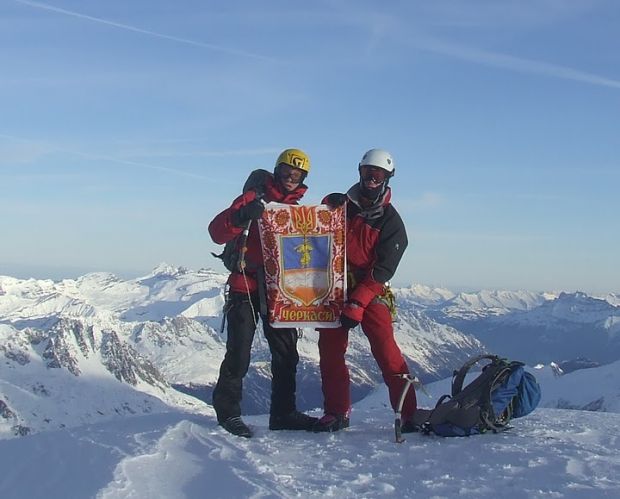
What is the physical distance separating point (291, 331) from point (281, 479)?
11.2 feet

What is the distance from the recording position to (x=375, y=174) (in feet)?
31.9

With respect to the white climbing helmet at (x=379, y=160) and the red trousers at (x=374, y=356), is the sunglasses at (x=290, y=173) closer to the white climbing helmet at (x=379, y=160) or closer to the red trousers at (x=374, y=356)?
the white climbing helmet at (x=379, y=160)

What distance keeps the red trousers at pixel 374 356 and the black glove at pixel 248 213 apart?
6.70 feet

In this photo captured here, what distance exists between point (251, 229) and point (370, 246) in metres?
1.76

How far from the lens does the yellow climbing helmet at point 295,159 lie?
961 centimetres

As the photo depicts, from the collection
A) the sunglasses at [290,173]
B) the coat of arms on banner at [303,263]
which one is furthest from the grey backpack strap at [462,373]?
the sunglasses at [290,173]

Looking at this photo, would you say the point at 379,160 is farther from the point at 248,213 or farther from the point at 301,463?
the point at 301,463

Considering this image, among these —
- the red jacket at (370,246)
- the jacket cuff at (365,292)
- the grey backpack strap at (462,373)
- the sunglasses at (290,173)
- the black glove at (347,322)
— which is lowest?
the grey backpack strap at (462,373)

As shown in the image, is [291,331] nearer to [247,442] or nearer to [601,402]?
[247,442]

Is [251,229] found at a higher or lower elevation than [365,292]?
higher

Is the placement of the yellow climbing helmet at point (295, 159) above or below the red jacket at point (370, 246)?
above

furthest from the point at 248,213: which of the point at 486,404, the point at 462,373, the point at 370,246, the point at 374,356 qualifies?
the point at 486,404

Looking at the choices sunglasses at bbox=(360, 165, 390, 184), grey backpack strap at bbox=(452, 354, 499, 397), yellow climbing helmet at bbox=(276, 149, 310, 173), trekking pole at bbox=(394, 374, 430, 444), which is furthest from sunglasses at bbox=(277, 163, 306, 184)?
grey backpack strap at bbox=(452, 354, 499, 397)

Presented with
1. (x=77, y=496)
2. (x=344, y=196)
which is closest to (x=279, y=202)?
(x=344, y=196)
